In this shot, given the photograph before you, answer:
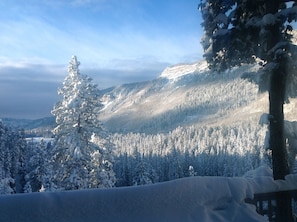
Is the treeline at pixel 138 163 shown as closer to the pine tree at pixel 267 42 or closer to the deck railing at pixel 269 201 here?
the pine tree at pixel 267 42

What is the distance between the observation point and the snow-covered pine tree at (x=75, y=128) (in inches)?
821

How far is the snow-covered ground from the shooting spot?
3.82 m

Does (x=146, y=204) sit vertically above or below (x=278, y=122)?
below

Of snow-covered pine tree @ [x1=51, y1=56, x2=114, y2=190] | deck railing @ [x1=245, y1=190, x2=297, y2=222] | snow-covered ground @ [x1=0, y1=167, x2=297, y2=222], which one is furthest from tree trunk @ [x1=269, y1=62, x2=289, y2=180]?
snow-covered pine tree @ [x1=51, y1=56, x2=114, y2=190]

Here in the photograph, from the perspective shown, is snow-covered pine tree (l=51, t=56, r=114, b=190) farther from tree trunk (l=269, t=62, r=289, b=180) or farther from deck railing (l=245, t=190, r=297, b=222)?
deck railing (l=245, t=190, r=297, b=222)

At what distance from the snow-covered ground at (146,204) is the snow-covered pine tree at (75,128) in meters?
16.6

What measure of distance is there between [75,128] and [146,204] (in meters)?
17.7

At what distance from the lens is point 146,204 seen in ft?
14.1

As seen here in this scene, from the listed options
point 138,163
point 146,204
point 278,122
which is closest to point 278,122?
point 278,122

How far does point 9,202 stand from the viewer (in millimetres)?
3783

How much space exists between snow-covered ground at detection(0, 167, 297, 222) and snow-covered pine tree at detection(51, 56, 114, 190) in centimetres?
1660

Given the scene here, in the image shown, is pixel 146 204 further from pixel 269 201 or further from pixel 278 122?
pixel 278 122

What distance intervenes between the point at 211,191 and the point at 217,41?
4399 millimetres

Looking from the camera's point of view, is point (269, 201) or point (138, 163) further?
point (138, 163)
